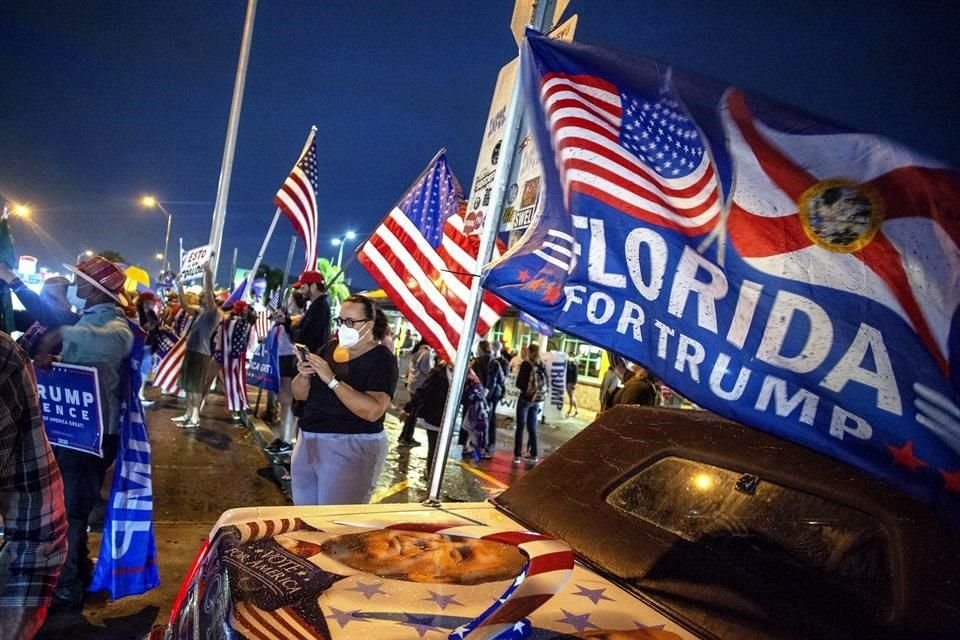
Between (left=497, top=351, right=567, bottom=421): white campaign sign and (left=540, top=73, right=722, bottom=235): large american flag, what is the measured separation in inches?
469

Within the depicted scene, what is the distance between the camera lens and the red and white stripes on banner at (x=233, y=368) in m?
9.74

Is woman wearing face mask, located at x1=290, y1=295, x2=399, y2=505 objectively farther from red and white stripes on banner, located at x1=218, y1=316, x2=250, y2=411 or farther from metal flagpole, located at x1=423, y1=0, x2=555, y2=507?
A: red and white stripes on banner, located at x1=218, y1=316, x2=250, y2=411

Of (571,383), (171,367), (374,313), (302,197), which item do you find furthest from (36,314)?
(571,383)

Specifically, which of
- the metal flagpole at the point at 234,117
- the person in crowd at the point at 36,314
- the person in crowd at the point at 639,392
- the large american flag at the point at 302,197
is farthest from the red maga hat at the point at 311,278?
the metal flagpole at the point at 234,117

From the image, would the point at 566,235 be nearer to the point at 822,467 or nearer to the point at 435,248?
the point at 822,467

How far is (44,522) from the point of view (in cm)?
159

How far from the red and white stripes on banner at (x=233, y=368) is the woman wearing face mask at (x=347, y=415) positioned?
6.28 metres

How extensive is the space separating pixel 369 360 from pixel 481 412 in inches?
217

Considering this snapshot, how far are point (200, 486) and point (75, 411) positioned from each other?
3.18 m

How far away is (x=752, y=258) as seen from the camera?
223 centimetres

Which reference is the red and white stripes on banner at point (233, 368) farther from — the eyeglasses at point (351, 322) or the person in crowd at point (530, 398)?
the eyeglasses at point (351, 322)

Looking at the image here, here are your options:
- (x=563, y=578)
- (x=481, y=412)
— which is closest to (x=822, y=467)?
(x=563, y=578)

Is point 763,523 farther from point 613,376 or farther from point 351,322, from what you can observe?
point 613,376

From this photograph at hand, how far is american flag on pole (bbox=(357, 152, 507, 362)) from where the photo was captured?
13.6 ft
